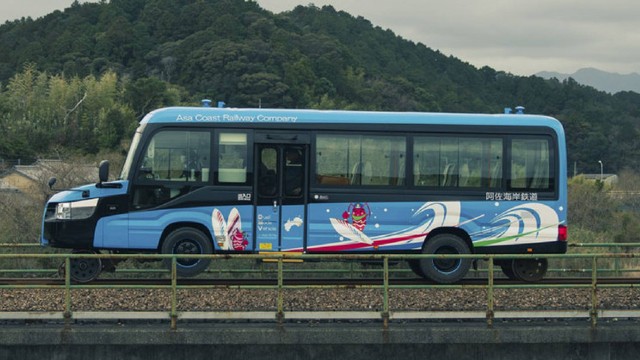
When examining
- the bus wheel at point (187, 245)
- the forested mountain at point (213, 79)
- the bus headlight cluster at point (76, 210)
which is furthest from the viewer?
the forested mountain at point (213, 79)

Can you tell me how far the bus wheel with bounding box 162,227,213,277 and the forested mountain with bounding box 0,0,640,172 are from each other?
160 feet

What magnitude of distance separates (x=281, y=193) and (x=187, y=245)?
198 cm

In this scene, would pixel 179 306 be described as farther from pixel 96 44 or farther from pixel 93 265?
pixel 96 44

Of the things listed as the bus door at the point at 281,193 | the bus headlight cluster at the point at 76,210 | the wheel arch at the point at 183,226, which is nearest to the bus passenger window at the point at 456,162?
the bus door at the point at 281,193

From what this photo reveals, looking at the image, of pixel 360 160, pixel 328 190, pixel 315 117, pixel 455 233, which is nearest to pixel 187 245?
pixel 328 190

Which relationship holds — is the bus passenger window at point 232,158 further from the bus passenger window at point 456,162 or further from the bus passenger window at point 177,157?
the bus passenger window at point 456,162

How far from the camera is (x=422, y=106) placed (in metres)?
111

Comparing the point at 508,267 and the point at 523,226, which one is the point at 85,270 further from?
the point at 523,226

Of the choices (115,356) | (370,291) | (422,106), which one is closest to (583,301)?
(370,291)

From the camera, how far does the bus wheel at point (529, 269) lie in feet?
53.1

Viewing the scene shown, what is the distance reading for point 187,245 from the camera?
15.3 meters

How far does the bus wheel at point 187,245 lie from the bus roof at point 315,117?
208 cm

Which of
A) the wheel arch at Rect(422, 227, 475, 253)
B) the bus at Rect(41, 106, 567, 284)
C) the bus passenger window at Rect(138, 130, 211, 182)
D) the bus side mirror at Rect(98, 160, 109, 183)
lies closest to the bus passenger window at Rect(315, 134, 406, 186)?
the bus at Rect(41, 106, 567, 284)

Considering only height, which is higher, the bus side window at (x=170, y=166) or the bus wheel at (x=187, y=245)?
the bus side window at (x=170, y=166)
